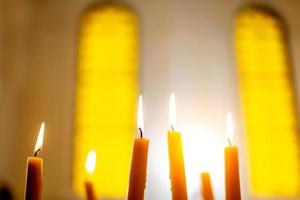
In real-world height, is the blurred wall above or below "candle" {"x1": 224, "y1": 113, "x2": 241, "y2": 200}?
above

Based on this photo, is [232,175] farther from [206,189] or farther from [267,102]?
[267,102]

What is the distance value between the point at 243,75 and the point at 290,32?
425mm

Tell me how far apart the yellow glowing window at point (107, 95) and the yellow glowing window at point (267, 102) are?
68 cm

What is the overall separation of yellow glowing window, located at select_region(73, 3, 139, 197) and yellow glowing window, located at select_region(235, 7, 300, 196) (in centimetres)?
68

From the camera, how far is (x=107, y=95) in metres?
2.56

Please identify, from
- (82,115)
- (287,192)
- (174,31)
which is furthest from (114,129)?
(287,192)

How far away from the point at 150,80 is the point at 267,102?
746 mm

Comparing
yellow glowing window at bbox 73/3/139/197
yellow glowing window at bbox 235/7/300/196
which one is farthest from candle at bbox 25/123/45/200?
yellow glowing window at bbox 235/7/300/196

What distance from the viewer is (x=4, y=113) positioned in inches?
→ 87.1

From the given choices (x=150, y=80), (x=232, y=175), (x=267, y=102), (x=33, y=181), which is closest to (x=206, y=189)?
(x=232, y=175)

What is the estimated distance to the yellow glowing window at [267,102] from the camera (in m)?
2.49

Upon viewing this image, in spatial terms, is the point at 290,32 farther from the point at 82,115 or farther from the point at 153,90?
the point at 82,115

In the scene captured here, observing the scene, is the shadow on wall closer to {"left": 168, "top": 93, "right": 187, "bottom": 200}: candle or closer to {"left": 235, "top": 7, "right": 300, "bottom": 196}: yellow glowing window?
{"left": 235, "top": 7, "right": 300, "bottom": 196}: yellow glowing window

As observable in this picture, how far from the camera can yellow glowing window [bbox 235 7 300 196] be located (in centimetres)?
249
